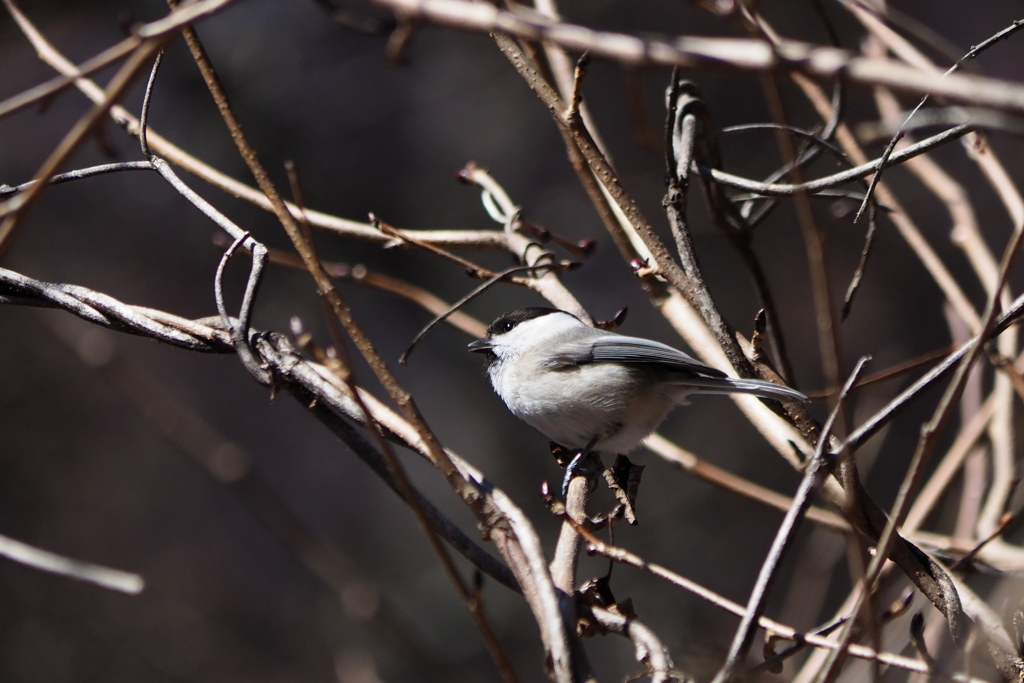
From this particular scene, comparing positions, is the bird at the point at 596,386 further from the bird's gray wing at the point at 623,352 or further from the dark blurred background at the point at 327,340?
the dark blurred background at the point at 327,340

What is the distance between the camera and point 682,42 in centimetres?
60

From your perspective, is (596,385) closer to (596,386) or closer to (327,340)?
(596,386)

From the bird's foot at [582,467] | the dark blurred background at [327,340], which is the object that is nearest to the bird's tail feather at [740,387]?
the bird's foot at [582,467]

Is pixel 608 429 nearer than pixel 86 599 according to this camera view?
Yes

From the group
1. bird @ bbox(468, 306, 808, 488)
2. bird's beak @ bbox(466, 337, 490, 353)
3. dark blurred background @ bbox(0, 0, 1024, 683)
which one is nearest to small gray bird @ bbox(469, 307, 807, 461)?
bird @ bbox(468, 306, 808, 488)

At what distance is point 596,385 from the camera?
192 centimetres

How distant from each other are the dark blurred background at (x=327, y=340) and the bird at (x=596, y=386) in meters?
2.35

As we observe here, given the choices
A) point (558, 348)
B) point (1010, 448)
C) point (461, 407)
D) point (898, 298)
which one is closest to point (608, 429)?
point (558, 348)

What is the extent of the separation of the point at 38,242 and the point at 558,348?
362 cm

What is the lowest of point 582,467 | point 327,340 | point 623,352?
point 327,340

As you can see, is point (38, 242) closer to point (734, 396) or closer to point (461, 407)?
point (461, 407)

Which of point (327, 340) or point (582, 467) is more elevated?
point (582, 467)

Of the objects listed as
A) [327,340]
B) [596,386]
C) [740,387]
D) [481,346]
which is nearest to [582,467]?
[596,386]

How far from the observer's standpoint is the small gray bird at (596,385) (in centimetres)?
187
